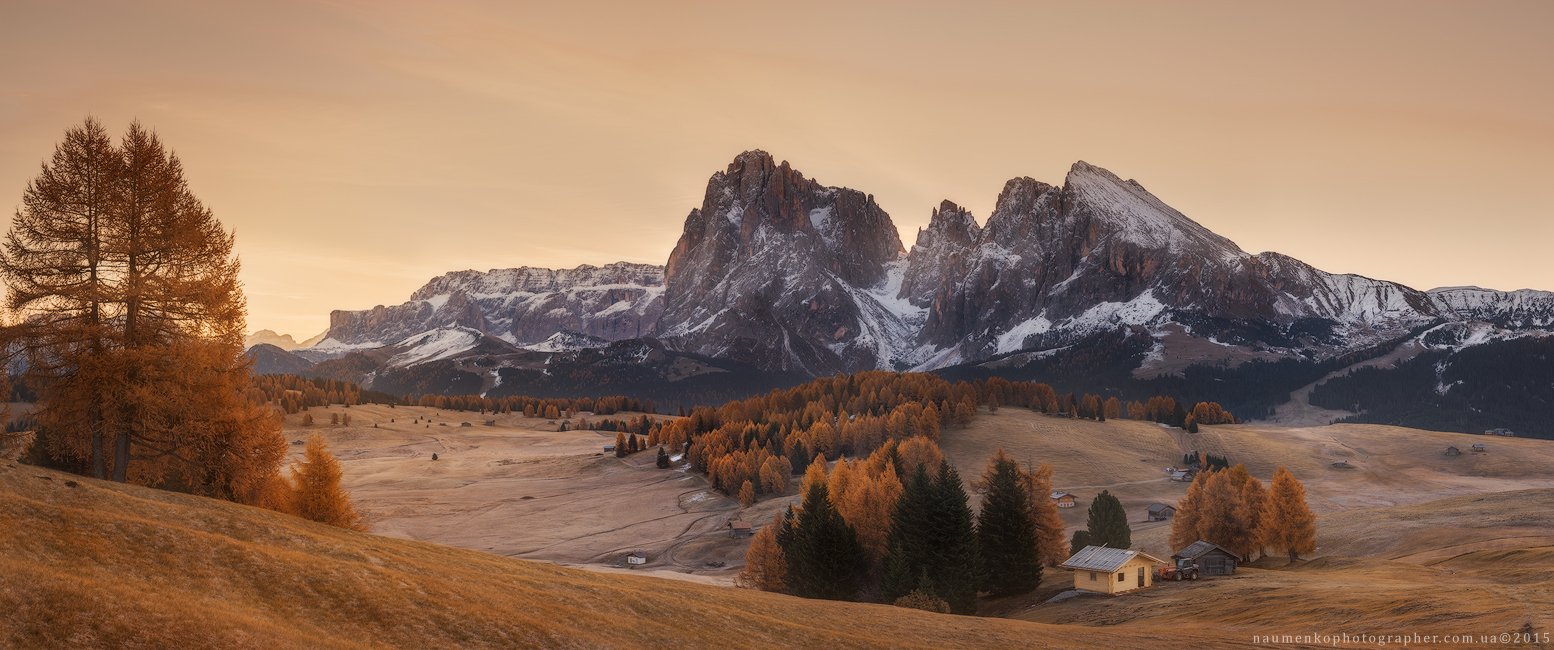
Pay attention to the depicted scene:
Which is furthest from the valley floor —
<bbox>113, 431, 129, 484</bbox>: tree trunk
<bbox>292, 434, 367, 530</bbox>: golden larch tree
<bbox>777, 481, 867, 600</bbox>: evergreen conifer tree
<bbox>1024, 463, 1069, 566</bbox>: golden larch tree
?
<bbox>113, 431, 129, 484</bbox>: tree trunk

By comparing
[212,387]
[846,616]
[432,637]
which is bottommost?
[846,616]

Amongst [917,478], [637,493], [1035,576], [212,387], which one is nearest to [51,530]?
[212,387]

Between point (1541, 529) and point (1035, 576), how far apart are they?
215 ft

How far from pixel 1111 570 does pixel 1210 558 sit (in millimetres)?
16351

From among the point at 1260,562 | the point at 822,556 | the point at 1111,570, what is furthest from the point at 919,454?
the point at 1111,570

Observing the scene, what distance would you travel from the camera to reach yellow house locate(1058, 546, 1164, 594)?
3071 inches

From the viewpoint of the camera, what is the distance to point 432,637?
1141 inches

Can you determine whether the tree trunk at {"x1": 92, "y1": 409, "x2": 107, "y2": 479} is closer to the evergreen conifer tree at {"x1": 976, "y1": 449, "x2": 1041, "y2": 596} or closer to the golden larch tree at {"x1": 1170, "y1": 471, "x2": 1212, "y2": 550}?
the evergreen conifer tree at {"x1": 976, "y1": 449, "x2": 1041, "y2": 596}

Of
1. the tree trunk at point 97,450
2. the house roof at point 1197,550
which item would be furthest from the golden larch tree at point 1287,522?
the tree trunk at point 97,450

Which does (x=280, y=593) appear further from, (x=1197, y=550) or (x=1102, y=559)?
(x=1197, y=550)

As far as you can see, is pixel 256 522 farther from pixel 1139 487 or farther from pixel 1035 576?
pixel 1139 487

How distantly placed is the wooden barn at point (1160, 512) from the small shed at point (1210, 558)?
6648 cm

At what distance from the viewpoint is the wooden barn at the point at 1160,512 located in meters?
152

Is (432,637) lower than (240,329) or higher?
lower
